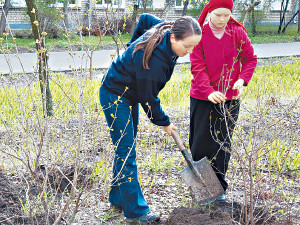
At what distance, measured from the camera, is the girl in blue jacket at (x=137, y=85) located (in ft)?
8.46

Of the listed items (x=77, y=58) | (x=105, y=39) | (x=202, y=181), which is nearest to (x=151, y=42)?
(x=202, y=181)

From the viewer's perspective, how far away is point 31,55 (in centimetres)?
1200

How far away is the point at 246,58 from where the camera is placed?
10.3 ft

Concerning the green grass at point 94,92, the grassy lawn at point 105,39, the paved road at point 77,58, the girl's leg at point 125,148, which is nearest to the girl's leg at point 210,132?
the girl's leg at point 125,148

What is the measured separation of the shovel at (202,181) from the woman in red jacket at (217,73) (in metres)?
0.11

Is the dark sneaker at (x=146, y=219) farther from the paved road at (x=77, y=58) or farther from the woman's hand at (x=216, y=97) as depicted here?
the paved road at (x=77, y=58)

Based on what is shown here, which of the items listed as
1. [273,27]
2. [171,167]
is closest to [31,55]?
[171,167]

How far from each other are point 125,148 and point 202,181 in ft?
2.22

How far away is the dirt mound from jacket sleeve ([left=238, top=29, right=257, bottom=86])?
95 centimetres

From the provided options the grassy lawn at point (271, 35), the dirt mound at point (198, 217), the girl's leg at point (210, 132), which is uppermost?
the girl's leg at point (210, 132)

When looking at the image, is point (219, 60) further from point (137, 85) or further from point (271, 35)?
point (271, 35)

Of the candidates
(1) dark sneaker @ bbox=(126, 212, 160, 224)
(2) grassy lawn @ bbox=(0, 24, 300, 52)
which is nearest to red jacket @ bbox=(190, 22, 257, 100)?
(1) dark sneaker @ bbox=(126, 212, 160, 224)

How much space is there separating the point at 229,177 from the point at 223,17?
59.6 inches

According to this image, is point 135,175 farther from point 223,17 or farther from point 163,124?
point 223,17
